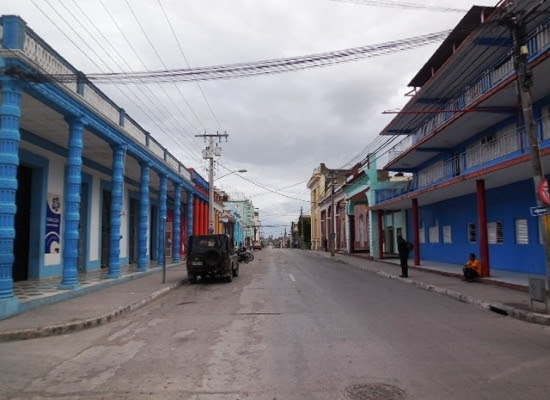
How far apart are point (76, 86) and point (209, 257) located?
27.8ft

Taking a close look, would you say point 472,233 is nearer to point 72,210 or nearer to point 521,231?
point 521,231

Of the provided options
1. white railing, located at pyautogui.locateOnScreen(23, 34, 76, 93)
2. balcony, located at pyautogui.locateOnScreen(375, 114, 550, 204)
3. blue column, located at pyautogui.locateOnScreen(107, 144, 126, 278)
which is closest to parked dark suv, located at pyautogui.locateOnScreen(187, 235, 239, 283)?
blue column, located at pyautogui.locateOnScreen(107, 144, 126, 278)

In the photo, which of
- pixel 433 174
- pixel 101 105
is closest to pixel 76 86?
pixel 101 105

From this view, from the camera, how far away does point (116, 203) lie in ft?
59.4

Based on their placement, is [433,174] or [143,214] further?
[433,174]

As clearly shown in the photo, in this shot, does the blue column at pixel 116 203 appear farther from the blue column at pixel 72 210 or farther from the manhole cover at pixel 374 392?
the manhole cover at pixel 374 392

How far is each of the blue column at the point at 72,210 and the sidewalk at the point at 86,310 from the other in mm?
759

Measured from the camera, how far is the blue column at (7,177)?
10758 millimetres

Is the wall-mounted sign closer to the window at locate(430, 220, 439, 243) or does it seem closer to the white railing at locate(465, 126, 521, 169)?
the white railing at locate(465, 126, 521, 169)

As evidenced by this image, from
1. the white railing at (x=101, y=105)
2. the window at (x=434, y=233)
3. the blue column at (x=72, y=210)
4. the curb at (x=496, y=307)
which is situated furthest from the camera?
the window at (x=434, y=233)

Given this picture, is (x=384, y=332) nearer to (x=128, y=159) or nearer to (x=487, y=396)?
(x=487, y=396)

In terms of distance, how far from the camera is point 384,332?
8.91m

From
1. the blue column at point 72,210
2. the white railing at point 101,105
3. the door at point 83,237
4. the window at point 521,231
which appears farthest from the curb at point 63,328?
the window at point 521,231

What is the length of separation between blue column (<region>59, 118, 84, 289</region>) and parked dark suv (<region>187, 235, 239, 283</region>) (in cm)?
586
